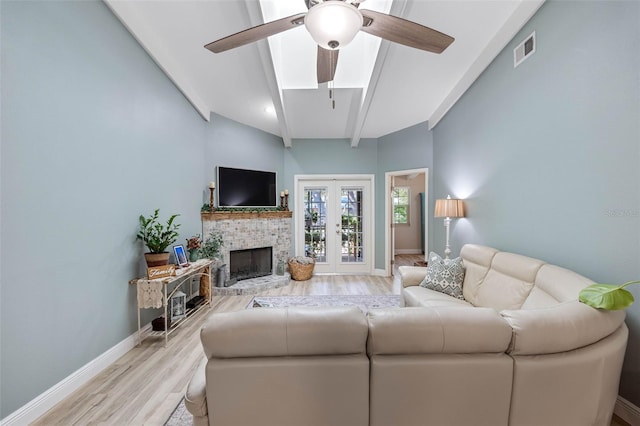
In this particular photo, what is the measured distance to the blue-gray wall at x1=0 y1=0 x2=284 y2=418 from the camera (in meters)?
1.45

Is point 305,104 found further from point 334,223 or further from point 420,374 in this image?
point 420,374

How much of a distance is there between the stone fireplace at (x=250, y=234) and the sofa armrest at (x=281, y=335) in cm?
317

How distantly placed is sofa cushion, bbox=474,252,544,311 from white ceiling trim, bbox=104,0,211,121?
407 cm

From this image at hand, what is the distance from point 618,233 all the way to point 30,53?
3865 millimetres

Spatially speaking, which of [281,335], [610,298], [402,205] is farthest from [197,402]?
[402,205]

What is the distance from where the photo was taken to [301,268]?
480cm

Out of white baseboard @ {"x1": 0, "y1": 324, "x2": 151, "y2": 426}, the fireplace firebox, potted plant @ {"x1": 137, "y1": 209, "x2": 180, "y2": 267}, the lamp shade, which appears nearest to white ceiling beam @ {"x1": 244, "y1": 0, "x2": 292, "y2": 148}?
potted plant @ {"x1": 137, "y1": 209, "x2": 180, "y2": 267}

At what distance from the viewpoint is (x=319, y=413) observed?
3.58ft

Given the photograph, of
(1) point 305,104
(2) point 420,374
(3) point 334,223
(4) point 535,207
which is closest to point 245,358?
(2) point 420,374

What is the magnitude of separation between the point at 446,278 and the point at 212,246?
3275 millimetres

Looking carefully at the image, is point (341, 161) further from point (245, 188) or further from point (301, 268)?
point (301, 268)

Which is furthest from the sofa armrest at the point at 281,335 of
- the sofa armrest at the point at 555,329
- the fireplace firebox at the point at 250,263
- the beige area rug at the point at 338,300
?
the fireplace firebox at the point at 250,263

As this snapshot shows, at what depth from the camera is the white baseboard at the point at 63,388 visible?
1.48 metres

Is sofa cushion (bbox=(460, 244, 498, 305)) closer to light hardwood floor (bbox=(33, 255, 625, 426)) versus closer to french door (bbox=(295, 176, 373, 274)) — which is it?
light hardwood floor (bbox=(33, 255, 625, 426))
